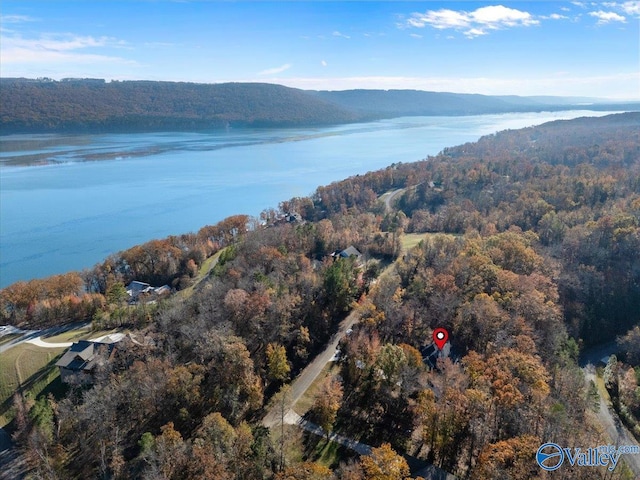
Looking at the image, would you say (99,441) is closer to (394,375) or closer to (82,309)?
(394,375)

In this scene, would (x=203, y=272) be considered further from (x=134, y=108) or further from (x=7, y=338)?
(x=134, y=108)

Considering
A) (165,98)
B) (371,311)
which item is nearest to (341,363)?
(371,311)

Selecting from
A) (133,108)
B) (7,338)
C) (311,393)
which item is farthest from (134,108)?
(311,393)

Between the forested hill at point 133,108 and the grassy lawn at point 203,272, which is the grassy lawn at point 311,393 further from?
the forested hill at point 133,108

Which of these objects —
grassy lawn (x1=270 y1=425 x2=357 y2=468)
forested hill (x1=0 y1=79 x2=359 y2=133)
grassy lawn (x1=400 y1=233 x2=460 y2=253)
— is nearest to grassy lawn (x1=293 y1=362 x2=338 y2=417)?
grassy lawn (x1=270 y1=425 x2=357 y2=468)

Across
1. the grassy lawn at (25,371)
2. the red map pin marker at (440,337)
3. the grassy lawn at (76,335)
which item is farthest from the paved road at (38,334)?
the red map pin marker at (440,337)

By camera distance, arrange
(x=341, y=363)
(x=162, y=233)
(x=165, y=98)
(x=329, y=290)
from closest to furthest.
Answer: (x=341, y=363)
(x=329, y=290)
(x=162, y=233)
(x=165, y=98)

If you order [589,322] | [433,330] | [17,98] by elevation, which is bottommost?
[589,322]
